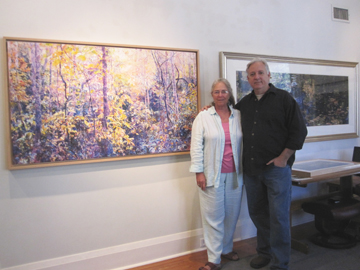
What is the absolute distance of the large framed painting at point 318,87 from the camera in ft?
8.38

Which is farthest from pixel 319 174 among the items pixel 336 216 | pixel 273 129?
pixel 273 129

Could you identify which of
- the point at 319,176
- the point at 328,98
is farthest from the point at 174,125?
the point at 328,98

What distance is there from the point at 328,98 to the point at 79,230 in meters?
2.99

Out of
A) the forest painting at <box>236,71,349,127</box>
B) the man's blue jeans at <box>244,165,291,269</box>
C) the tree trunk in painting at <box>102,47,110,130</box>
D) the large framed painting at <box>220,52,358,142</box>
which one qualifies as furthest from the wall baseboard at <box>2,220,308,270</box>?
the forest painting at <box>236,71,349,127</box>

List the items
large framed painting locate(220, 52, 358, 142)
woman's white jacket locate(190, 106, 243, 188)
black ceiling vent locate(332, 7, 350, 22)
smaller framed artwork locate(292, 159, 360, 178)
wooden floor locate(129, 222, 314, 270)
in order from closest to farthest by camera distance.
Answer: woman's white jacket locate(190, 106, 243, 188), wooden floor locate(129, 222, 314, 270), smaller framed artwork locate(292, 159, 360, 178), large framed painting locate(220, 52, 358, 142), black ceiling vent locate(332, 7, 350, 22)

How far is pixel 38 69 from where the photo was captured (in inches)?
72.6

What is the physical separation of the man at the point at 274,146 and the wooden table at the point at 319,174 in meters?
0.36

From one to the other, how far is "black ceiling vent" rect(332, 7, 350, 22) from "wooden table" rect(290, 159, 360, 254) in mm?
1734

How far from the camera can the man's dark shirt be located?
6.22 feet

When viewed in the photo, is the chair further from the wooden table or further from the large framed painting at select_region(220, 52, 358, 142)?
the large framed painting at select_region(220, 52, 358, 142)

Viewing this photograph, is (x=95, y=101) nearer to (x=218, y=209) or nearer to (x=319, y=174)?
(x=218, y=209)

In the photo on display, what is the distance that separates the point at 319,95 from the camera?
2955mm

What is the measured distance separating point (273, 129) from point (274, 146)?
0.13m

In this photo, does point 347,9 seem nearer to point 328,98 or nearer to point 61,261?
point 328,98
